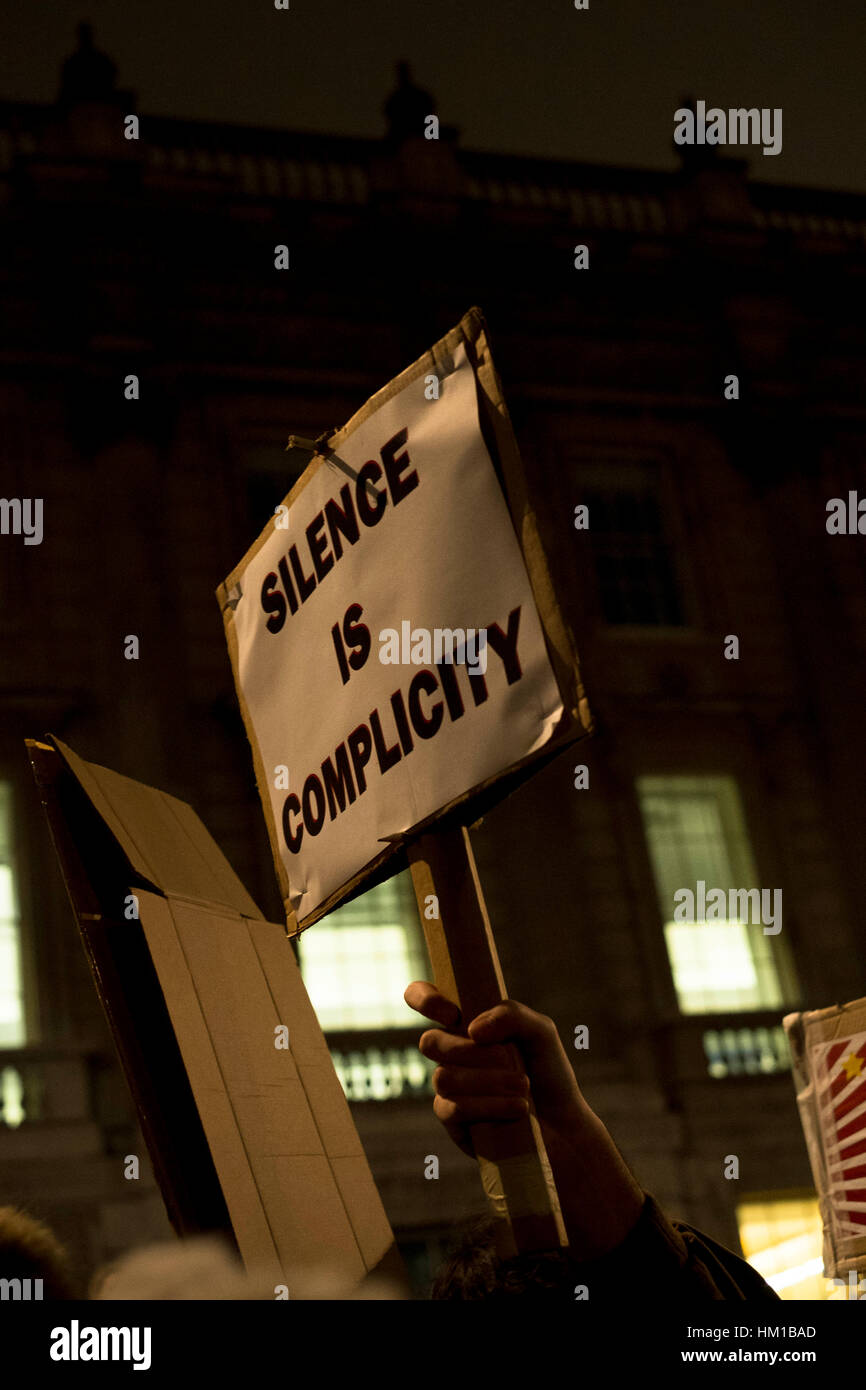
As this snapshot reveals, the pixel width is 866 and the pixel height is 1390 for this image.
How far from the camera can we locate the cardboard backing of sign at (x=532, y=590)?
1805 millimetres

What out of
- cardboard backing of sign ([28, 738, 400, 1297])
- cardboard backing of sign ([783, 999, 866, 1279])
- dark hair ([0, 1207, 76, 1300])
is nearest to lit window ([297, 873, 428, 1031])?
cardboard backing of sign ([783, 999, 866, 1279])

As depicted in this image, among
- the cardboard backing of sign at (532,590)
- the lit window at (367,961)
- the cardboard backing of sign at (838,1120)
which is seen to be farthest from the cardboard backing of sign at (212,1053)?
the lit window at (367,961)

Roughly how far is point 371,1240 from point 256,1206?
0.27m

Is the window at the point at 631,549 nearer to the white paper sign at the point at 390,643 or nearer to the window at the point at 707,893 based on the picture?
the window at the point at 707,893

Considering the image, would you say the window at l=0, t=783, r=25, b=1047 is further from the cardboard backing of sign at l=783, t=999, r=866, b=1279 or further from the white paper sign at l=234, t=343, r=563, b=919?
the white paper sign at l=234, t=343, r=563, b=919

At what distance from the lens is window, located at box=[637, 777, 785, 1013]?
13.1 meters

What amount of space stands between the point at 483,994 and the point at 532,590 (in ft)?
1.71

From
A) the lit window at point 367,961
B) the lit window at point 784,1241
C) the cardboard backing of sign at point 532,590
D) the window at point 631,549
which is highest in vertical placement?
the window at point 631,549

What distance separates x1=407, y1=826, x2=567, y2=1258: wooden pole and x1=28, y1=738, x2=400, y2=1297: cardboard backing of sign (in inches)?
12.8

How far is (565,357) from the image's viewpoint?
15.4 meters

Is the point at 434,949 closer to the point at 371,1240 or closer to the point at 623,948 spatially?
the point at 371,1240

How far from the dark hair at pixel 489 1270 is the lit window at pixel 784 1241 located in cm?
995
